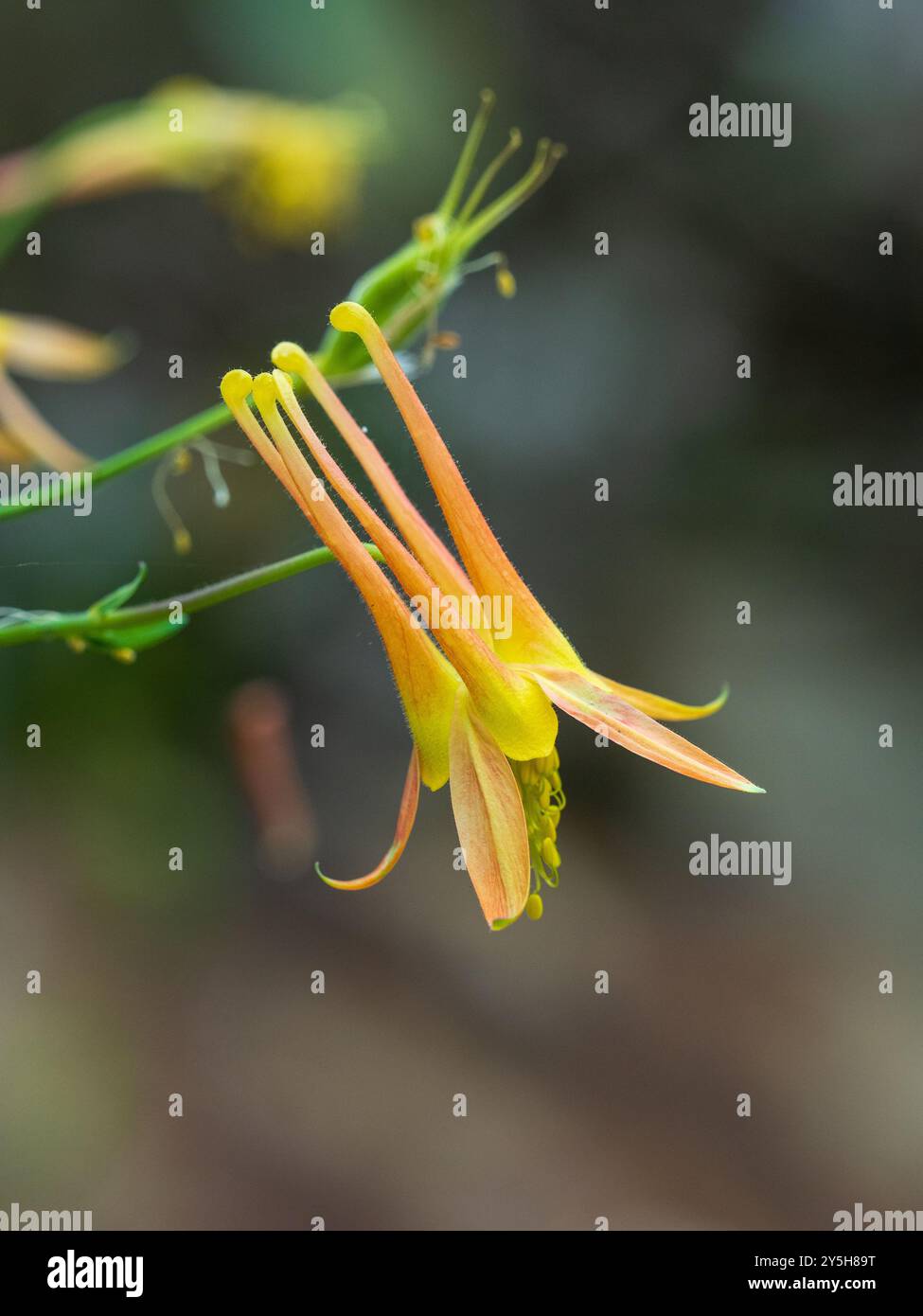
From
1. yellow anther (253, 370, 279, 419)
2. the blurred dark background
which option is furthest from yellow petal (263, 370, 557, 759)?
the blurred dark background

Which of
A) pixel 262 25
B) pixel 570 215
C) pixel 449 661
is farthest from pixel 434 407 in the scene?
pixel 449 661

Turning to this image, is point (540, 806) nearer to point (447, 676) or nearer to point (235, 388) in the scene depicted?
point (447, 676)

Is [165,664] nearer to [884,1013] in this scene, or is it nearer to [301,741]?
[301,741]

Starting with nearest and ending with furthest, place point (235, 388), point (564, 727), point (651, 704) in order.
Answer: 1. point (235, 388)
2. point (651, 704)
3. point (564, 727)

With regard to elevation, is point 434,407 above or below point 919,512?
above

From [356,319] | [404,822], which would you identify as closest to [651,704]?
[404,822]
